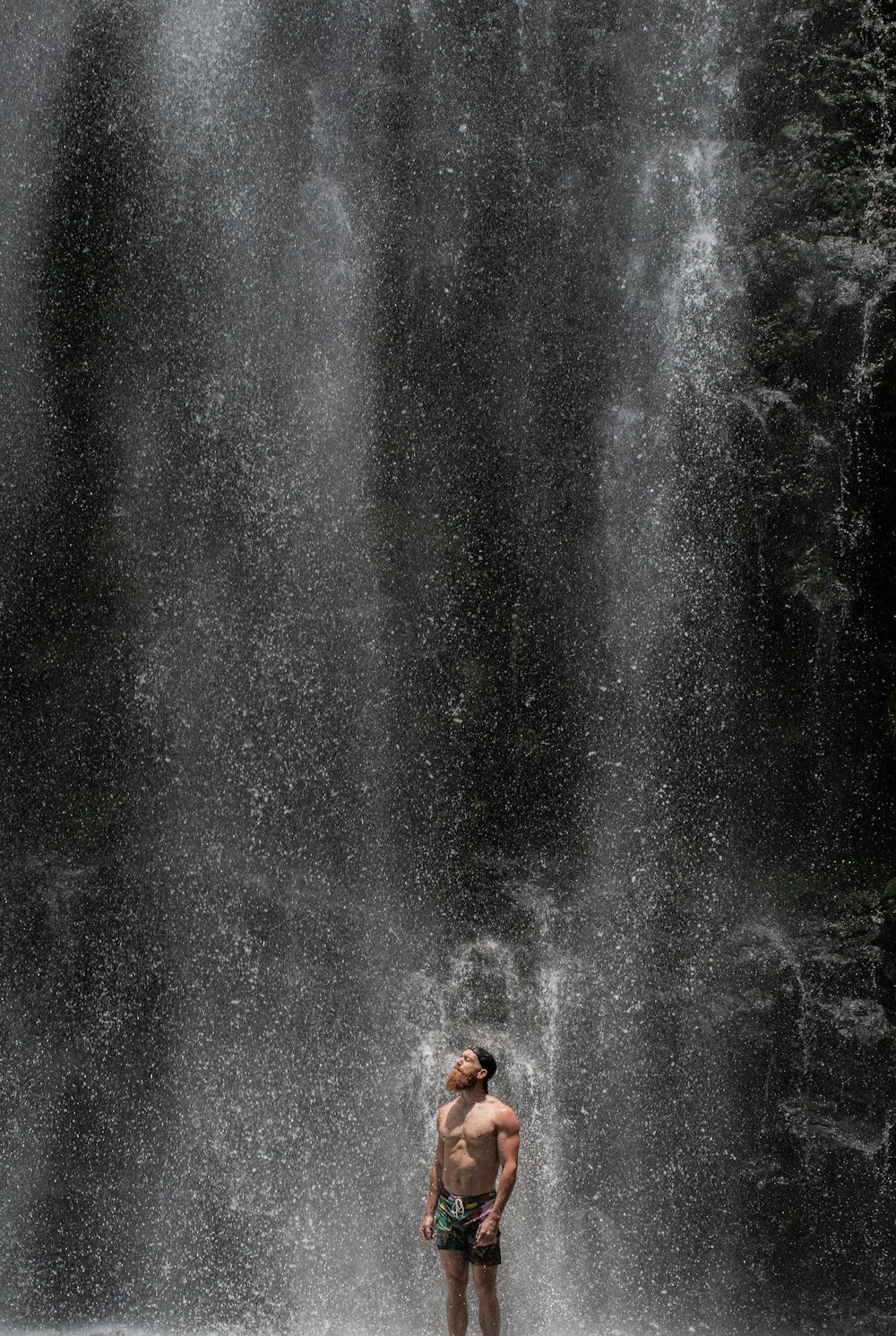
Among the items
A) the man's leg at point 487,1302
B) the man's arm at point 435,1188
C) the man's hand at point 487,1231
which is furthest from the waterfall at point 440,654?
the man's hand at point 487,1231

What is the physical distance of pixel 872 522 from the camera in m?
7.80

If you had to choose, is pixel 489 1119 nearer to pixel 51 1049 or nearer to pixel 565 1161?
pixel 565 1161

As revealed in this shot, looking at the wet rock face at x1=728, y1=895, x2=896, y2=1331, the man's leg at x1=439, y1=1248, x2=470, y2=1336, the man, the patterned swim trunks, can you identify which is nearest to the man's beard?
the man

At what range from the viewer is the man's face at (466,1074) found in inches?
221

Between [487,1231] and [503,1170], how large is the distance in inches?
10.8

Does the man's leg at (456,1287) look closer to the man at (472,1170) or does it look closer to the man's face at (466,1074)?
the man at (472,1170)

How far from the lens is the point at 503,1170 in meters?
5.60

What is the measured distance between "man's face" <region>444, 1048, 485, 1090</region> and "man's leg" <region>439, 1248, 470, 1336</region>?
780 mm

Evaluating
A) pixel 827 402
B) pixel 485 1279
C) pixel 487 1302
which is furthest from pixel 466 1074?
pixel 827 402

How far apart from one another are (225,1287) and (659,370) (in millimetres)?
6082

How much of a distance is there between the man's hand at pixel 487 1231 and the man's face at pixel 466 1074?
56 cm

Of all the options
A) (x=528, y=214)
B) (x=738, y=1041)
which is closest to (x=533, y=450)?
(x=528, y=214)

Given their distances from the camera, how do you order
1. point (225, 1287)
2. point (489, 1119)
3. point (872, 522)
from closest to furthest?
point (489, 1119), point (225, 1287), point (872, 522)

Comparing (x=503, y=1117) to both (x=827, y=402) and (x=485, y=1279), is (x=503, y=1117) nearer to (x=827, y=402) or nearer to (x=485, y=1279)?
(x=485, y=1279)
